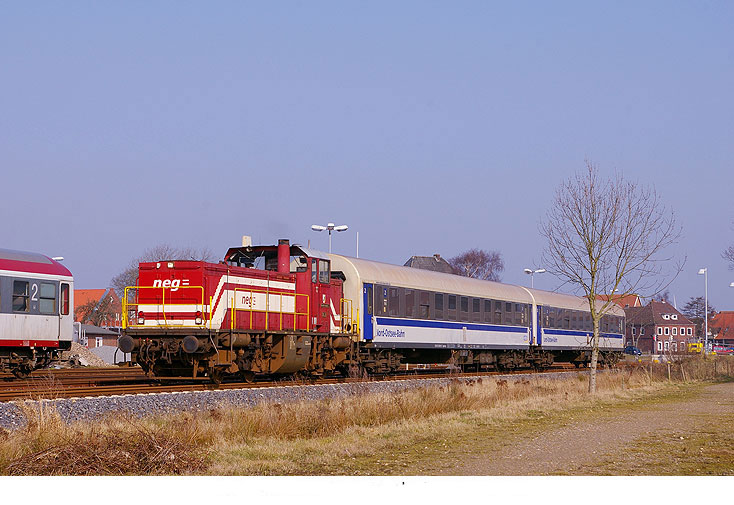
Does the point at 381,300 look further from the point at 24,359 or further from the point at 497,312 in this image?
the point at 24,359

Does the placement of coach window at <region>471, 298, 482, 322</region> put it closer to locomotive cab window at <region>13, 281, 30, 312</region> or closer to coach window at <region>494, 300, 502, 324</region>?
coach window at <region>494, 300, 502, 324</region>

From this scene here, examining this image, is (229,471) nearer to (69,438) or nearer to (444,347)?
(69,438)

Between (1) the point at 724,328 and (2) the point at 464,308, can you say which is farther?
(1) the point at 724,328

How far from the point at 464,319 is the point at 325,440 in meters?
20.0

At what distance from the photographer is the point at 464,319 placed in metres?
33.5

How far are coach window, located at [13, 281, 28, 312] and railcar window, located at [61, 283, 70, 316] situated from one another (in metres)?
1.64

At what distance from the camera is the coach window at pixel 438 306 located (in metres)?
31.5

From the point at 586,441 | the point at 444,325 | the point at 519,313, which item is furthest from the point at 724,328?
the point at 586,441

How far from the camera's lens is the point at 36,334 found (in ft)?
85.5

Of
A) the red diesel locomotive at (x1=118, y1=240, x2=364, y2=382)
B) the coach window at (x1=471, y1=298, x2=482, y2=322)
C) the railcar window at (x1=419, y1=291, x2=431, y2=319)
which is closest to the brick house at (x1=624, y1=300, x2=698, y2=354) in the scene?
the coach window at (x1=471, y1=298, x2=482, y2=322)

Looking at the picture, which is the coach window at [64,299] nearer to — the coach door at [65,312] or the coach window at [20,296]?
the coach door at [65,312]

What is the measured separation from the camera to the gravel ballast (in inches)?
574

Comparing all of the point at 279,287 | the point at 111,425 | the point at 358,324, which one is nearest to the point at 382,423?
the point at 111,425

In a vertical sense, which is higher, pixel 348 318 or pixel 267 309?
pixel 267 309
